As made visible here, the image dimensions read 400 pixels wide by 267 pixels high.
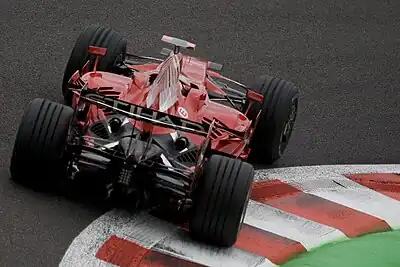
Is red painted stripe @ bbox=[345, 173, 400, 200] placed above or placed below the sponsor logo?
below

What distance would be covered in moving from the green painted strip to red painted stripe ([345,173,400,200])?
1008 millimetres

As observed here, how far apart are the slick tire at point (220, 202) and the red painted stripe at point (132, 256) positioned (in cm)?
29

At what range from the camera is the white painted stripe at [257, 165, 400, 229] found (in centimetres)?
955

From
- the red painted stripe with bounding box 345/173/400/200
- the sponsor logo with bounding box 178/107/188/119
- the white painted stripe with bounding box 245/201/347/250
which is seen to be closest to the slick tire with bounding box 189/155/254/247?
the white painted stripe with bounding box 245/201/347/250

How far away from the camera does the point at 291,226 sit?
29.6 ft

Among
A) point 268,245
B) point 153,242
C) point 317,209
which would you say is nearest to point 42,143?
point 153,242

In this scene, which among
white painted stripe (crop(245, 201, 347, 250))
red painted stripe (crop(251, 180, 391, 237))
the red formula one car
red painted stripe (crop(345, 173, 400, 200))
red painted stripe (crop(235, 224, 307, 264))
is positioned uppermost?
the red formula one car

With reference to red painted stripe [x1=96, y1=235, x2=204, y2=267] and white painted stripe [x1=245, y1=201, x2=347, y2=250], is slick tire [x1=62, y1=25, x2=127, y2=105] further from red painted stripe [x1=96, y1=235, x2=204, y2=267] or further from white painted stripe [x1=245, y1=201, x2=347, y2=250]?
red painted stripe [x1=96, y1=235, x2=204, y2=267]

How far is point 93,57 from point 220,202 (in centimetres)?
244

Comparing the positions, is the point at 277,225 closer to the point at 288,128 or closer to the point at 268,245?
the point at 268,245

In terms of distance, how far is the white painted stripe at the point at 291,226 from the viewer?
884 cm

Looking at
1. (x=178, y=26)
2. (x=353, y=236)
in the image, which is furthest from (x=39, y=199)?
(x=178, y=26)

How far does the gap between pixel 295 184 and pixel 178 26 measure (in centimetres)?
401

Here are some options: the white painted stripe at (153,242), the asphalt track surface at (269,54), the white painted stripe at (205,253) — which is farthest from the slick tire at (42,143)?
the white painted stripe at (205,253)
